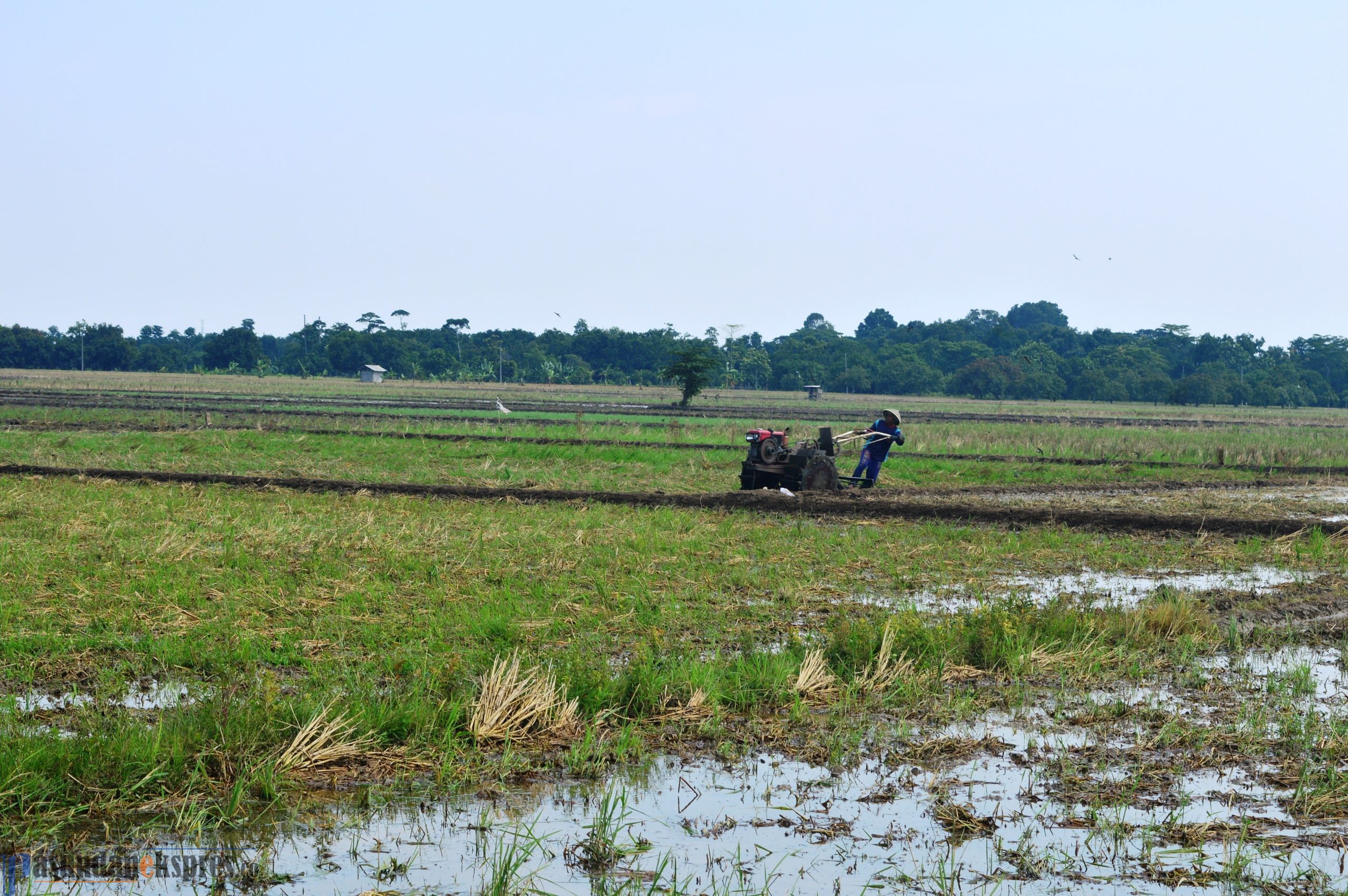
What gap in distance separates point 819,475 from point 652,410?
119 feet

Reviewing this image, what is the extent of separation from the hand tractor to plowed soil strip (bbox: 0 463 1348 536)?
0.49 m

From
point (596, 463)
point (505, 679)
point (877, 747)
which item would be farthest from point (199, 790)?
point (596, 463)

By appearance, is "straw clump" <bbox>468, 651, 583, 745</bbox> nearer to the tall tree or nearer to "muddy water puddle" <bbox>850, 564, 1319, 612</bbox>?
"muddy water puddle" <bbox>850, 564, 1319, 612</bbox>

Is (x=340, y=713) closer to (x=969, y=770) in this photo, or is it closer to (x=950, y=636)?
(x=969, y=770)

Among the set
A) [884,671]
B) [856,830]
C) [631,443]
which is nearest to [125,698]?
[856,830]

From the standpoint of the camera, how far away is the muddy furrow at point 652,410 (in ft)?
164

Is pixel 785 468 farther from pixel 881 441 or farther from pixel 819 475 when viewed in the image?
pixel 881 441

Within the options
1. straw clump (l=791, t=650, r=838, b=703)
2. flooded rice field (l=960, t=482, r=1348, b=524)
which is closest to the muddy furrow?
flooded rice field (l=960, t=482, r=1348, b=524)

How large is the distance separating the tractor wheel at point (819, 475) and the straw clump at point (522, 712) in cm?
1251

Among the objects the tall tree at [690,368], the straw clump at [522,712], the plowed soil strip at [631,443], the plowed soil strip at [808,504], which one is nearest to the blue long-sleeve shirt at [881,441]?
the plowed soil strip at [808,504]

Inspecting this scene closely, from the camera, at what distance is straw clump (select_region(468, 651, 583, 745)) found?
6148 mm

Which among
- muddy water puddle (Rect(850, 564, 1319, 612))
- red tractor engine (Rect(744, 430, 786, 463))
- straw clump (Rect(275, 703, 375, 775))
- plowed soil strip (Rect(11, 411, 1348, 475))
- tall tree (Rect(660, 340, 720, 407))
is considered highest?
tall tree (Rect(660, 340, 720, 407))

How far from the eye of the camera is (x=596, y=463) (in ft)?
80.8

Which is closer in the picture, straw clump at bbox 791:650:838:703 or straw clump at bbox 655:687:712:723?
straw clump at bbox 655:687:712:723
